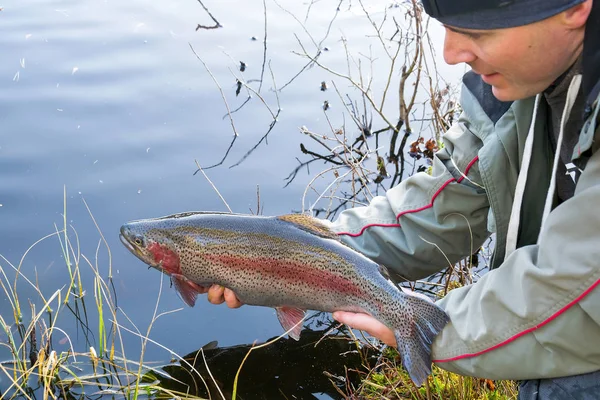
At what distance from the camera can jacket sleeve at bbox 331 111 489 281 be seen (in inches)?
137

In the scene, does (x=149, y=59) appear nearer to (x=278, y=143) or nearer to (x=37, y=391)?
(x=278, y=143)

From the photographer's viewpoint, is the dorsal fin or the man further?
the dorsal fin

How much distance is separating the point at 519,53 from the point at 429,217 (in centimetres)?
113

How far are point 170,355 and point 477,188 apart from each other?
207 cm

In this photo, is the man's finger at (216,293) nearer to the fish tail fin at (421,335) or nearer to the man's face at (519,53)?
the fish tail fin at (421,335)

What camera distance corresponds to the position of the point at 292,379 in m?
4.38

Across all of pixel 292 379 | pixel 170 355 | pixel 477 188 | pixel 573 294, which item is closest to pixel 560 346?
pixel 573 294

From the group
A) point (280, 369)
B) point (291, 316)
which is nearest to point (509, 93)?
point (291, 316)

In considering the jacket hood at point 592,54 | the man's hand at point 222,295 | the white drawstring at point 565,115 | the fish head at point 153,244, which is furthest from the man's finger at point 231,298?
the jacket hood at point 592,54

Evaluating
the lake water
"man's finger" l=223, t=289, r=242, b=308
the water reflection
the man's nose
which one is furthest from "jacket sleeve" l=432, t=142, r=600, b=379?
the lake water

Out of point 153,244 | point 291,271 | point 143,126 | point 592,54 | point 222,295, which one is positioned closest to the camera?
point 592,54

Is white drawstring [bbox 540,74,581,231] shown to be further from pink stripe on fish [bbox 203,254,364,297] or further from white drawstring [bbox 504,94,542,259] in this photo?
pink stripe on fish [bbox 203,254,364,297]

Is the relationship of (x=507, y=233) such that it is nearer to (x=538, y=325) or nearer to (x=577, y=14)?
(x=538, y=325)

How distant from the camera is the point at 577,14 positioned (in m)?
2.47
